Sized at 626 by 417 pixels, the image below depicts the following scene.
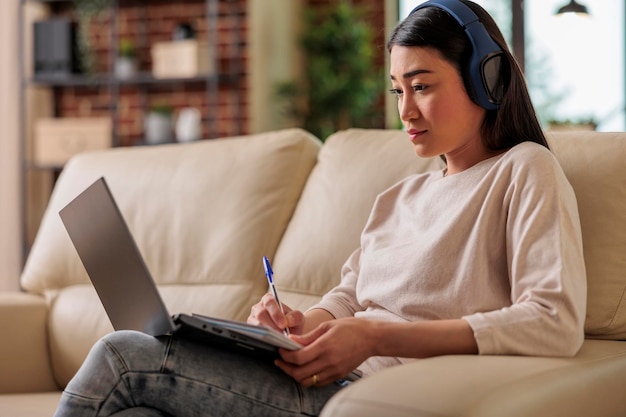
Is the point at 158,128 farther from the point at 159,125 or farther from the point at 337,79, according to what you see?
the point at 337,79

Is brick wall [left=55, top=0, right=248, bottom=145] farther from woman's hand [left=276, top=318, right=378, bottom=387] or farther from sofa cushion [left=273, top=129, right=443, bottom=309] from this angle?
woman's hand [left=276, top=318, right=378, bottom=387]

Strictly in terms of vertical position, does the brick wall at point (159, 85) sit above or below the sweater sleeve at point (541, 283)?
above

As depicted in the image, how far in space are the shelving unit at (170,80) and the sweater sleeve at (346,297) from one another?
3270 mm

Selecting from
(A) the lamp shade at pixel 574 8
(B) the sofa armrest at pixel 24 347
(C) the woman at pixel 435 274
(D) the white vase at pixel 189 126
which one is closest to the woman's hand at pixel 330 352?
(C) the woman at pixel 435 274

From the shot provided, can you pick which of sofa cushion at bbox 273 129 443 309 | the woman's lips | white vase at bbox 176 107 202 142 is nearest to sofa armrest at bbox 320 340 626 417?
the woman's lips

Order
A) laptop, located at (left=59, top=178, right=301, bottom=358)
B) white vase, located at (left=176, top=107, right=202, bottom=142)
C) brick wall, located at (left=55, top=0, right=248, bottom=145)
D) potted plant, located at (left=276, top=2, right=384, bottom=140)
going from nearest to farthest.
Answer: laptop, located at (left=59, top=178, right=301, bottom=358), white vase, located at (left=176, top=107, right=202, bottom=142), brick wall, located at (left=55, top=0, right=248, bottom=145), potted plant, located at (left=276, top=2, right=384, bottom=140)

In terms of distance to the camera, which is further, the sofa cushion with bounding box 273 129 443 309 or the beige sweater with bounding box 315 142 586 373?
the sofa cushion with bounding box 273 129 443 309

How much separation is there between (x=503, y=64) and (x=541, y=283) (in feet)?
1.43

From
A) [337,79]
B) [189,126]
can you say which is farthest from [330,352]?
[337,79]

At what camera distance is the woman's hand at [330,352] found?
4.31 feet

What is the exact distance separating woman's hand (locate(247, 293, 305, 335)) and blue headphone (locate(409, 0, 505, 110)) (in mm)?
482

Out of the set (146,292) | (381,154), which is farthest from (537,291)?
(381,154)

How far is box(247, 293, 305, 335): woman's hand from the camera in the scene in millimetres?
1529

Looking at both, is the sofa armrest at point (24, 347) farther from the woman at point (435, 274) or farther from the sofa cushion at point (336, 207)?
the woman at point (435, 274)
